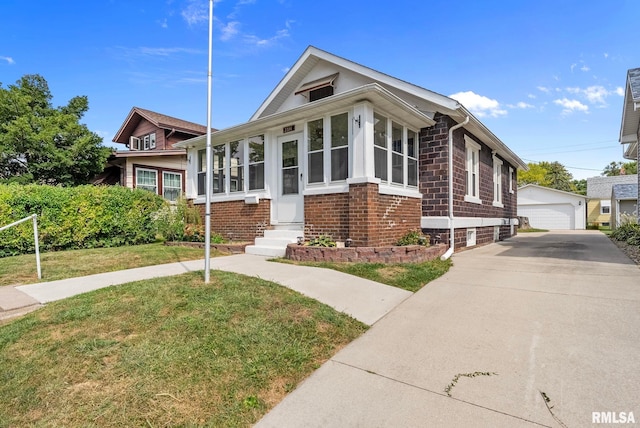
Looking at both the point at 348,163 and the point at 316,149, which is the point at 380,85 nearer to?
the point at 348,163

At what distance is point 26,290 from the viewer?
4633mm

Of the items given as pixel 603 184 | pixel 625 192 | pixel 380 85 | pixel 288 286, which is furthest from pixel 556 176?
pixel 288 286

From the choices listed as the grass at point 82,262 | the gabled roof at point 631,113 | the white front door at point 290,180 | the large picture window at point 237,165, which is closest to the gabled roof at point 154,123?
the large picture window at point 237,165

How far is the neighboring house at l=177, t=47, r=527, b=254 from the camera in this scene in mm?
6828

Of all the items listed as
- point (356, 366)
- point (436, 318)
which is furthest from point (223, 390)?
point (436, 318)

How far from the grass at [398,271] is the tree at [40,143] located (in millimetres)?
13603

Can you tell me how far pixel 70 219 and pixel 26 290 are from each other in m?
5.01

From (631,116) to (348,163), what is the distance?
10.7 m

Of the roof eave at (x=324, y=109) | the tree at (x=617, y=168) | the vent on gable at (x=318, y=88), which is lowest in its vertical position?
the roof eave at (x=324, y=109)

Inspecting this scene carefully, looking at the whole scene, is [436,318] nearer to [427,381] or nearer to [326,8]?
[427,381]

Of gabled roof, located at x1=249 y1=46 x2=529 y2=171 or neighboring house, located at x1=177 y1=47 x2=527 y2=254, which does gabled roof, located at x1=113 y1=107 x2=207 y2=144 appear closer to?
neighboring house, located at x1=177 y1=47 x2=527 y2=254

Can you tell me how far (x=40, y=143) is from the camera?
549 inches

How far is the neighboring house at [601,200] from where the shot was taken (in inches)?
1156

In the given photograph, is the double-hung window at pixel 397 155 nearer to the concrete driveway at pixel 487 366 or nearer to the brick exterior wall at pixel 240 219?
the brick exterior wall at pixel 240 219
